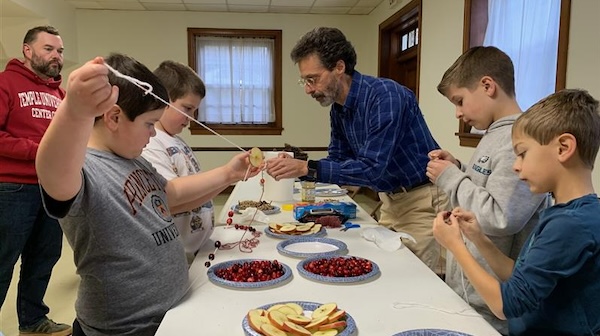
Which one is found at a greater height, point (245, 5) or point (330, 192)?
point (245, 5)

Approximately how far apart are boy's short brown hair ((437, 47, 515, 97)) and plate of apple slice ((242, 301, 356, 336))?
86cm

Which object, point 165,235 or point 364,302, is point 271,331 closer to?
point 364,302

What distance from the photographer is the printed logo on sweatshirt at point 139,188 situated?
1103 mm

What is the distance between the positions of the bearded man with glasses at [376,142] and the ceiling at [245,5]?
4.11 metres

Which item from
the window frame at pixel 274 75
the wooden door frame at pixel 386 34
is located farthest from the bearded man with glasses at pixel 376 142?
the window frame at pixel 274 75

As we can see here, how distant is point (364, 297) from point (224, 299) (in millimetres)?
373

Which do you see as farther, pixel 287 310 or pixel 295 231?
pixel 295 231

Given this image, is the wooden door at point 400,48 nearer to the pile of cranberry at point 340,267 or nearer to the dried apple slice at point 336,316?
the pile of cranberry at point 340,267

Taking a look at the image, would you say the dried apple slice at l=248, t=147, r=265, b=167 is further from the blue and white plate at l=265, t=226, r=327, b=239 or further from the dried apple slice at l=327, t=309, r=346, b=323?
the dried apple slice at l=327, t=309, r=346, b=323

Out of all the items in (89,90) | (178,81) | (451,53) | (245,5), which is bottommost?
(89,90)

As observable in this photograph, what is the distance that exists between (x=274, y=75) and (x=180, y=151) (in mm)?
4832

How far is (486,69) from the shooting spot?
1.37 meters

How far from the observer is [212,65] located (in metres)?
6.28

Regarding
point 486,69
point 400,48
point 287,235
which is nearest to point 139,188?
point 287,235
